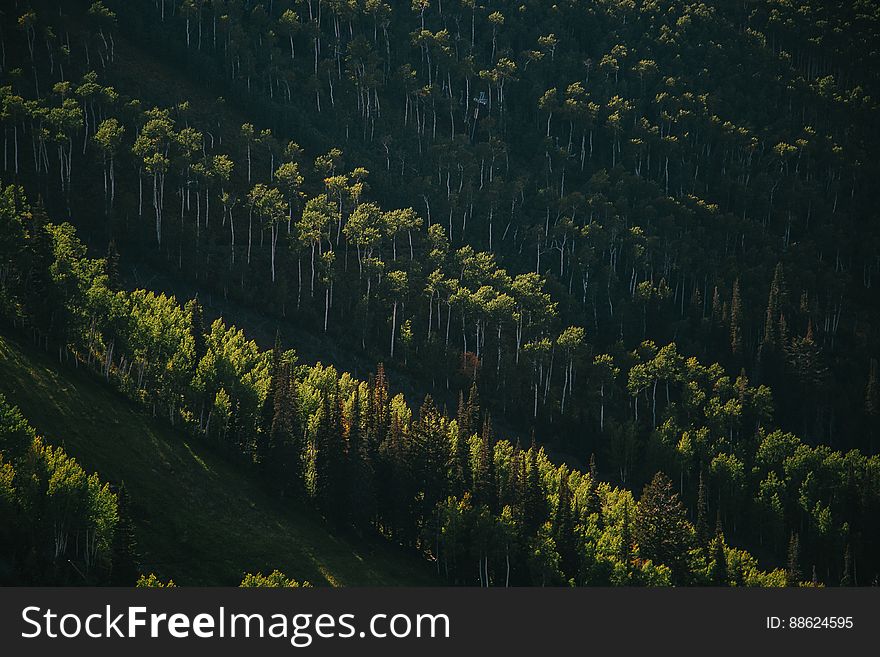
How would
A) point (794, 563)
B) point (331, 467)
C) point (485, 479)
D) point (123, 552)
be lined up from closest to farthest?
point (123, 552) → point (331, 467) → point (485, 479) → point (794, 563)

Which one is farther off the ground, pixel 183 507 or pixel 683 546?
pixel 183 507

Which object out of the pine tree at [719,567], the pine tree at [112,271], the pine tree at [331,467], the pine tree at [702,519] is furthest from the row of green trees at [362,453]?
the pine tree at [112,271]

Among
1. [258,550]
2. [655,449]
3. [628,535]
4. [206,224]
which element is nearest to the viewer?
[258,550]

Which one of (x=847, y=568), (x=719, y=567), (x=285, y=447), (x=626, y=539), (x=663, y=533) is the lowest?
(x=847, y=568)

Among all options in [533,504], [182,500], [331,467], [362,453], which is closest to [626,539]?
[533,504]

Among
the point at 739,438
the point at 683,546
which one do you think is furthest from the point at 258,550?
the point at 739,438

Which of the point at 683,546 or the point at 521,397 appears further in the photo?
the point at 521,397

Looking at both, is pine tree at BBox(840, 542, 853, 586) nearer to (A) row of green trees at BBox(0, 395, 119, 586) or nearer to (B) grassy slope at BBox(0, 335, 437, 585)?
(B) grassy slope at BBox(0, 335, 437, 585)

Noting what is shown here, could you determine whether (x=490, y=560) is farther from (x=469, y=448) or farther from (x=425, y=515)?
(x=469, y=448)

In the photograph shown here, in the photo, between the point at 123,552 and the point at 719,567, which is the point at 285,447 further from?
the point at 719,567
